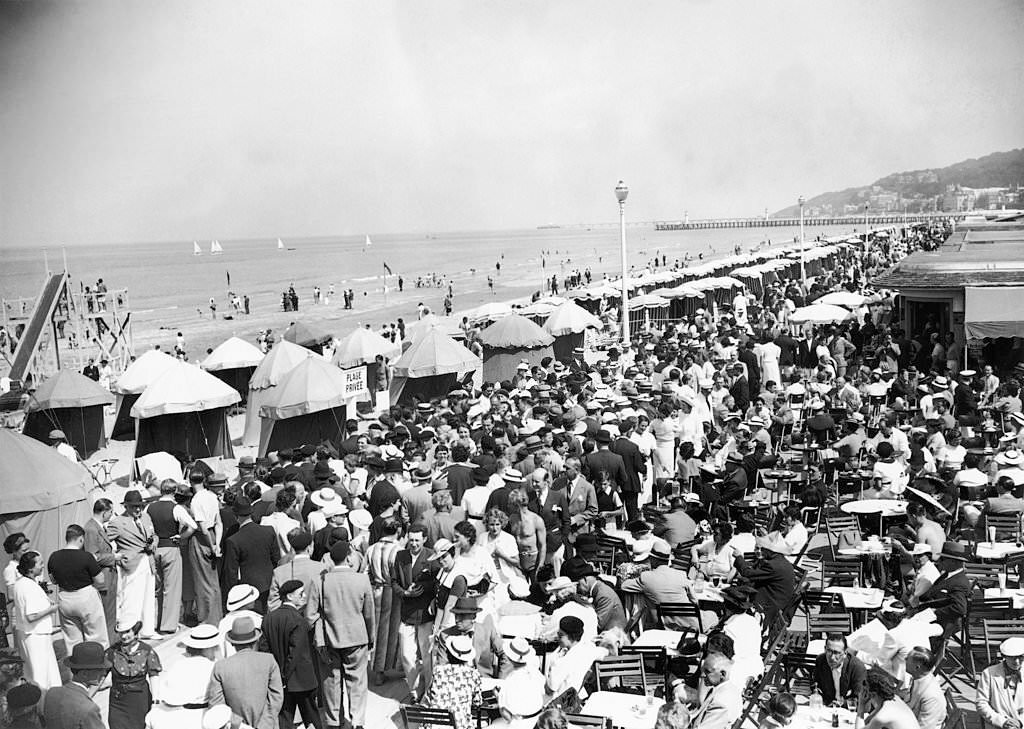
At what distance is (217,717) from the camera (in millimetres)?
4934

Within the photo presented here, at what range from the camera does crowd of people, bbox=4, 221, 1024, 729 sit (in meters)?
5.42

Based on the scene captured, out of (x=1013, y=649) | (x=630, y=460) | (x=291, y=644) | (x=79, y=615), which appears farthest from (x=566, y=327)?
(x=1013, y=649)

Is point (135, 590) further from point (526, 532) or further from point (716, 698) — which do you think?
point (716, 698)

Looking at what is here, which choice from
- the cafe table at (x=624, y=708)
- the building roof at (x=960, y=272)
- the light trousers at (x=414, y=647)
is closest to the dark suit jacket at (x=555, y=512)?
the light trousers at (x=414, y=647)

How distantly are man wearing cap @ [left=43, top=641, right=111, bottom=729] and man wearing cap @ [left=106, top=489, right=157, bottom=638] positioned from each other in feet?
8.88

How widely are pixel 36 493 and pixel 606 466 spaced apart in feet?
18.1

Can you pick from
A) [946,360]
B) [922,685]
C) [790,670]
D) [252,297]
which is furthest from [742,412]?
[252,297]

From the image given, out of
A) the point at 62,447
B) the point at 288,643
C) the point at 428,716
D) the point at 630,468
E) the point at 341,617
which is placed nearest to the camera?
the point at 428,716

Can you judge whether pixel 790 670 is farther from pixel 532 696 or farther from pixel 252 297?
pixel 252 297

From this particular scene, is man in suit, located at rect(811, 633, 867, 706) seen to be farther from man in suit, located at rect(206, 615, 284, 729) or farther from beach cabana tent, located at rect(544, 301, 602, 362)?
beach cabana tent, located at rect(544, 301, 602, 362)

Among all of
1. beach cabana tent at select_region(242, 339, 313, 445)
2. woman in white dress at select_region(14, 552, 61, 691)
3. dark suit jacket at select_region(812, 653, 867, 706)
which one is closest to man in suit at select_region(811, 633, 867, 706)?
dark suit jacket at select_region(812, 653, 867, 706)

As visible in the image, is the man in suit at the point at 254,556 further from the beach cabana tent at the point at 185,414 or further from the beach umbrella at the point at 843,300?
the beach umbrella at the point at 843,300

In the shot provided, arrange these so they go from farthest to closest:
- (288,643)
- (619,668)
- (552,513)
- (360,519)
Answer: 1. (552,513)
2. (360,519)
3. (619,668)
4. (288,643)

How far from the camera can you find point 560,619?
6.13 m
